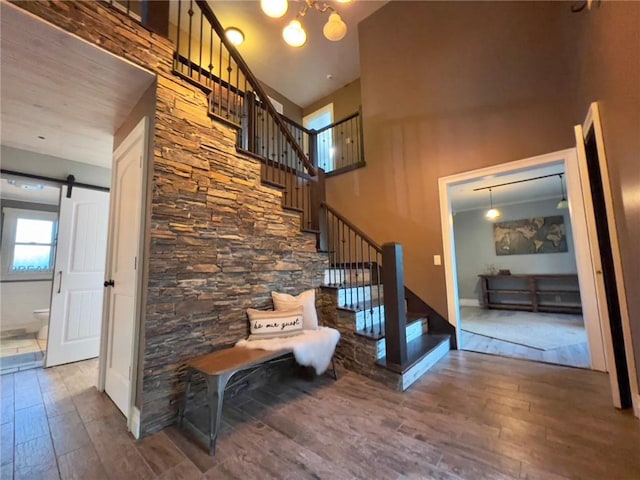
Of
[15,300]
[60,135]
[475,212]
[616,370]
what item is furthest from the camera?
[475,212]

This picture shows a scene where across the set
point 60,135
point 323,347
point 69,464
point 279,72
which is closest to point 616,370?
point 323,347

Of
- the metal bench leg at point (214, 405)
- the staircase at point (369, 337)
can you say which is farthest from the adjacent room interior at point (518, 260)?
the metal bench leg at point (214, 405)

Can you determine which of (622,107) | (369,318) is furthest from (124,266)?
(622,107)

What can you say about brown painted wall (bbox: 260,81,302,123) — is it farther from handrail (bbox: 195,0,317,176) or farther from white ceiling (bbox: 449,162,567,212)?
white ceiling (bbox: 449,162,567,212)

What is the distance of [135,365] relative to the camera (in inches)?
71.2

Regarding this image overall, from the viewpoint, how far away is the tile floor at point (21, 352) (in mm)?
2941

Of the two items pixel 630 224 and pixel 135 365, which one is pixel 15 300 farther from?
pixel 630 224

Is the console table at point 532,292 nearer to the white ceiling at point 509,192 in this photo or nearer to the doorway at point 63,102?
the white ceiling at point 509,192

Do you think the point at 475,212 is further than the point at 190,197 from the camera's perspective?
Yes

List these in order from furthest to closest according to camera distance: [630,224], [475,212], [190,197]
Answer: [475,212] → [190,197] → [630,224]

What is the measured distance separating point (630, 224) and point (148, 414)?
3.32m

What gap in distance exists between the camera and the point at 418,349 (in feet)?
9.15

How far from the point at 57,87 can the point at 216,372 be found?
95.8 inches

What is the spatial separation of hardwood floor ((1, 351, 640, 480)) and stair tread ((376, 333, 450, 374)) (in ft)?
0.63
